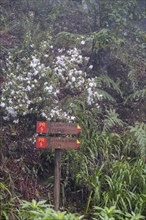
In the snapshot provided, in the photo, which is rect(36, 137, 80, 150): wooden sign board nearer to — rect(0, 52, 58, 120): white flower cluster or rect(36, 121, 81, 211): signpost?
rect(36, 121, 81, 211): signpost

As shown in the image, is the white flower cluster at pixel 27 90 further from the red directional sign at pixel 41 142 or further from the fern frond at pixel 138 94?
the fern frond at pixel 138 94

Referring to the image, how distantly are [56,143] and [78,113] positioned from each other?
5.59 feet

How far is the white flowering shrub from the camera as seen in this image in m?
6.20

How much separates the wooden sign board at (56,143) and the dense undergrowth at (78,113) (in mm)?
675

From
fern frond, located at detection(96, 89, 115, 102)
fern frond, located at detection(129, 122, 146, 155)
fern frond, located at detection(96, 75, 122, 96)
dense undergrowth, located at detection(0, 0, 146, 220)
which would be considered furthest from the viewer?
fern frond, located at detection(96, 75, 122, 96)

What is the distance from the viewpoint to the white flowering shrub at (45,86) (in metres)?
6.20

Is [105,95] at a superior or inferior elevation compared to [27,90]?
superior

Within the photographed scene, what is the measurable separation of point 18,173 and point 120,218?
61.7 inches

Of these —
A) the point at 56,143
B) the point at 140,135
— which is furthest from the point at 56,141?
the point at 140,135

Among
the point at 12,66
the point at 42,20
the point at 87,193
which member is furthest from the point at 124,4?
the point at 87,193

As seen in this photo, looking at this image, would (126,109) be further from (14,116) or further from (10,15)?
(10,15)

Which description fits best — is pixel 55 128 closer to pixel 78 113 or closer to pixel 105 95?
pixel 78 113

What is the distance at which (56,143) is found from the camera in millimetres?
5027

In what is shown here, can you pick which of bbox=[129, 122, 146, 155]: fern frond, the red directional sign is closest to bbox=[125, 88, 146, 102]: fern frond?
bbox=[129, 122, 146, 155]: fern frond
